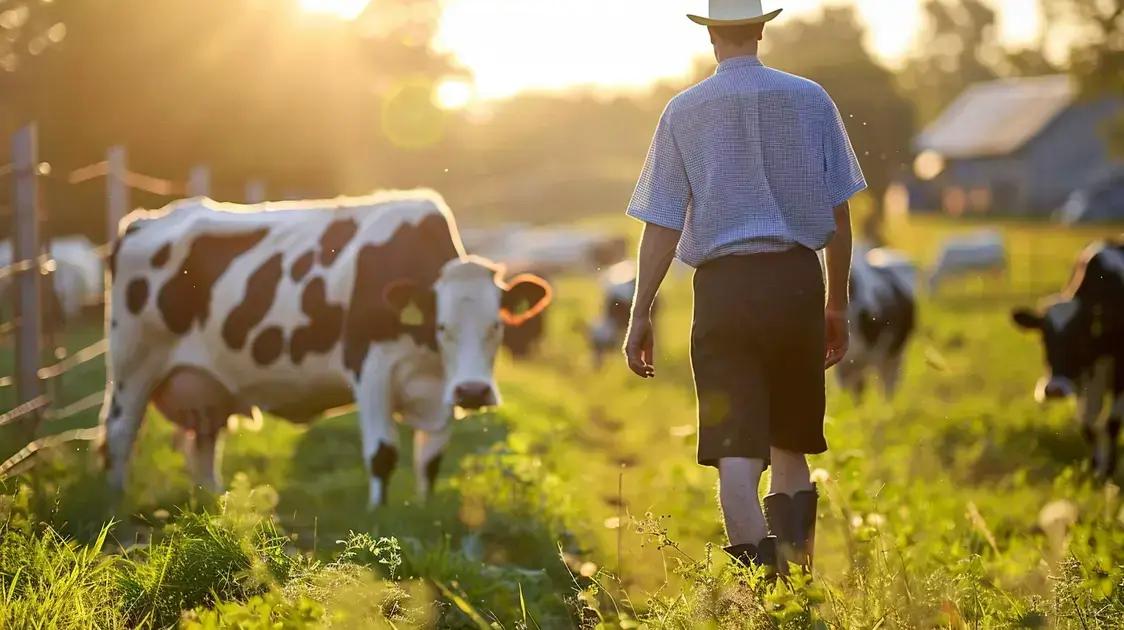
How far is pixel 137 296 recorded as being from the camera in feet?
26.7

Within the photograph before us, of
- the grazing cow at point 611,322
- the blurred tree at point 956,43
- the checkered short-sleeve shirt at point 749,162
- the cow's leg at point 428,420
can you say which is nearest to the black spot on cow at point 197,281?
the cow's leg at point 428,420

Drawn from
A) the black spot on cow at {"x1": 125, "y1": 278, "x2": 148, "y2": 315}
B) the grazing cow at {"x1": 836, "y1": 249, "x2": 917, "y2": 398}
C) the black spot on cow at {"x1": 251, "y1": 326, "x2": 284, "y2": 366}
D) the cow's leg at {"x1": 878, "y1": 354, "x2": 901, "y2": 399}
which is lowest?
the cow's leg at {"x1": 878, "y1": 354, "x2": 901, "y2": 399}

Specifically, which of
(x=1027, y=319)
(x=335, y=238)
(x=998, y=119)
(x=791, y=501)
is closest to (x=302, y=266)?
(x=335, y=238)

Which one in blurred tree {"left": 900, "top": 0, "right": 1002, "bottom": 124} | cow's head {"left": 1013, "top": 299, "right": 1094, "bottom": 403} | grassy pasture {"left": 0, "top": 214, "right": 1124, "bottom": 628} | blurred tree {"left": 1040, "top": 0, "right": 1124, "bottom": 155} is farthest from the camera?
blurred tree {"left": 900, "top": 0, "right": 1002, "bottom": 124}

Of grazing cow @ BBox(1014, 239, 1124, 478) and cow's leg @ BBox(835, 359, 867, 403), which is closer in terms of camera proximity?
grazing cow @ BBox(1014, 239, 1124, 478)

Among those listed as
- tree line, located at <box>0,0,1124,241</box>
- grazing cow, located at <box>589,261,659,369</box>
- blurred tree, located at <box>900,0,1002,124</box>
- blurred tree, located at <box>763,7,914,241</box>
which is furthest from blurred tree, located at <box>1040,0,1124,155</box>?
blurred tree, located at <box>900,0,1002,124</box>

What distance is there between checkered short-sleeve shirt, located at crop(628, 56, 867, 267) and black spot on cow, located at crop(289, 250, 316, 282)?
3.67 meters

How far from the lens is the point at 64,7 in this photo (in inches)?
762

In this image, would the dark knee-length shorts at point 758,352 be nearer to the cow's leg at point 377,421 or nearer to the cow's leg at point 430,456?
the cow's leg at point 377,421

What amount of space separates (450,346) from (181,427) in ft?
7.29

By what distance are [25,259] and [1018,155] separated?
2605 inches

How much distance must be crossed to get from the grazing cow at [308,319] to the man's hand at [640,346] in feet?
8.18

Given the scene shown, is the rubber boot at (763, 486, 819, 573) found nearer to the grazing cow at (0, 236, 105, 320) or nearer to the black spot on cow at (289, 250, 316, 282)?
the black spot on cow at (289, 250, 316, 282)

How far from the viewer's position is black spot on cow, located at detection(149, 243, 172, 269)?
816cm
